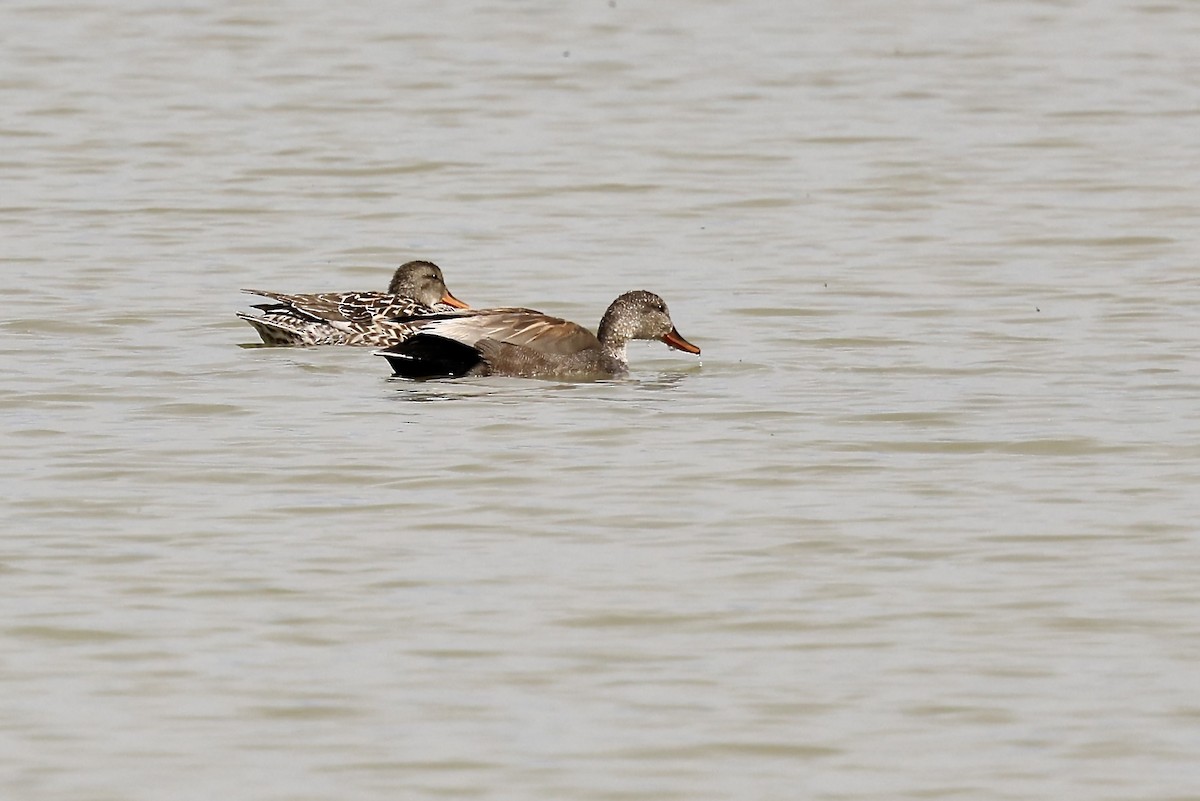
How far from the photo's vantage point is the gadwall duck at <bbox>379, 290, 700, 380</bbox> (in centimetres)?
1359

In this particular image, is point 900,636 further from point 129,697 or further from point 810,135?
point 810,135

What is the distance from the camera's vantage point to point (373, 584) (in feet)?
29.1

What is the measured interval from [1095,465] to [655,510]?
81.0 inches

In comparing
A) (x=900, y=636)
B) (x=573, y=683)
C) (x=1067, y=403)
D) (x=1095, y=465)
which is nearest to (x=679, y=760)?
(x=573, y=683)

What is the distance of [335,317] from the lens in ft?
49.3

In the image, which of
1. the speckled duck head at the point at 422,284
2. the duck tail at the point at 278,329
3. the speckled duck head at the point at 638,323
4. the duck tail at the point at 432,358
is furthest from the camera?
the speckled duck head at the point at 422,284

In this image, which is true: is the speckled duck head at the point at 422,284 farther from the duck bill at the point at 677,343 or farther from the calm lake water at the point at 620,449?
the duck bill at the point at 677,343

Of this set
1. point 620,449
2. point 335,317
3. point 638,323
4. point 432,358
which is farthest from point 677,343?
point 620,449

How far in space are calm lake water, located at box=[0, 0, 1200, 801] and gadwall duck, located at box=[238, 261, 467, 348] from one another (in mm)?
230

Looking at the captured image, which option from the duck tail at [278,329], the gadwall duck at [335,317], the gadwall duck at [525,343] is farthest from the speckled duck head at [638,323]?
the duck tail at [278,329]

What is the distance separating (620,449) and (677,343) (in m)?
2.63

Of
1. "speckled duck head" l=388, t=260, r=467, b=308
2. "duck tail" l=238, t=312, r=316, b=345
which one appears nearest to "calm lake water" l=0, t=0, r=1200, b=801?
"duck tail" l=238, t=312, r=316, b=345

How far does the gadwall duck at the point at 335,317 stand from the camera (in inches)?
582

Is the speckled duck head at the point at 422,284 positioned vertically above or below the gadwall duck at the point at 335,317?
above
